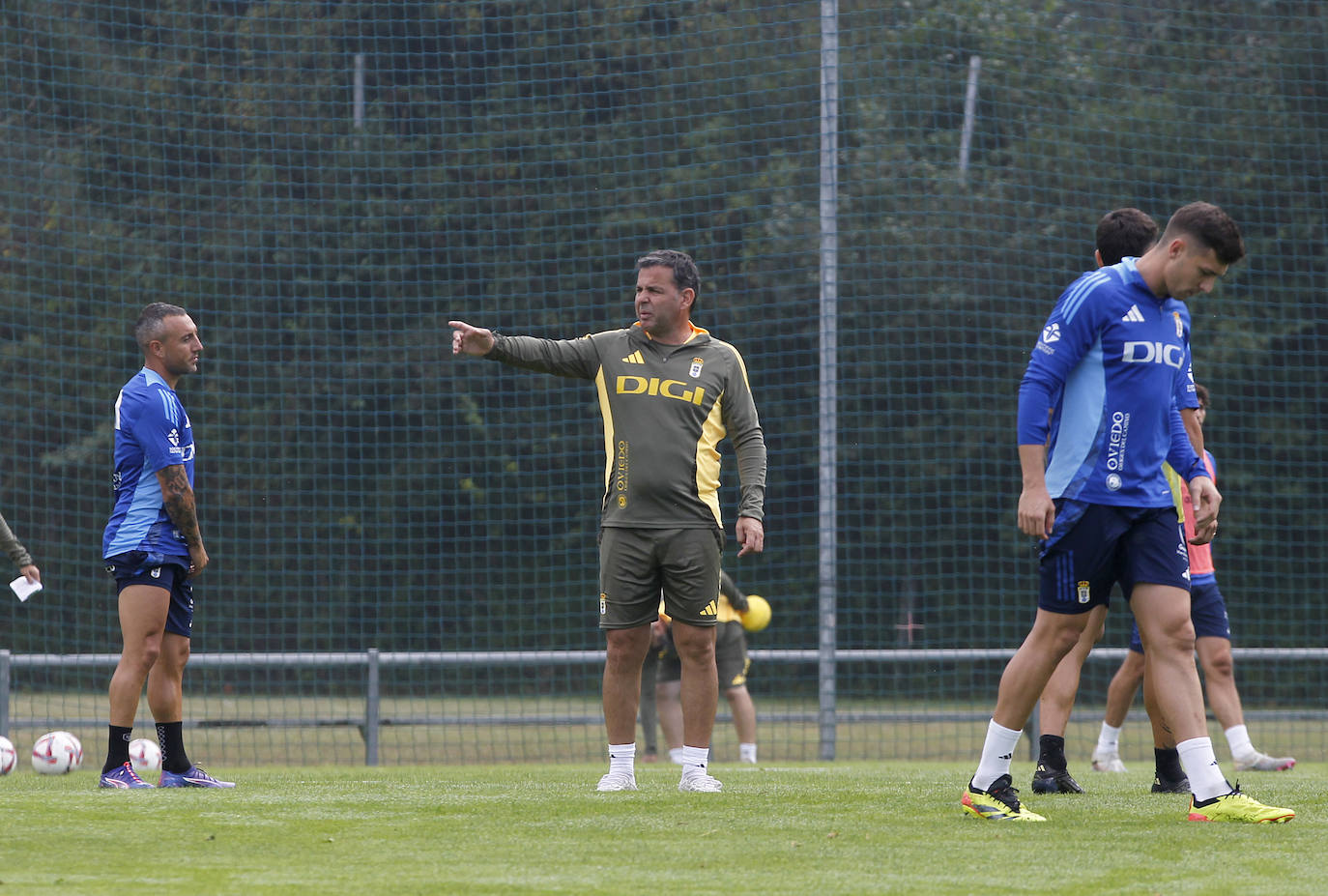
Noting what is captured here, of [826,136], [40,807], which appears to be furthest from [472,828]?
[826,136]

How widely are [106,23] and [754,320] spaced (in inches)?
255

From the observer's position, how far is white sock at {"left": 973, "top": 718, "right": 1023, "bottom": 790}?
4812 millimetres

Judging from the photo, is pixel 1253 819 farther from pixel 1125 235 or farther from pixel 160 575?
pixel 160 575

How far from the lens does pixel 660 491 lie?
5773 millimetres

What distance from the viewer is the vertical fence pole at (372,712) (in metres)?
10.7

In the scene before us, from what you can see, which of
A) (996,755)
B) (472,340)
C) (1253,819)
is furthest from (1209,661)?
(472,340)

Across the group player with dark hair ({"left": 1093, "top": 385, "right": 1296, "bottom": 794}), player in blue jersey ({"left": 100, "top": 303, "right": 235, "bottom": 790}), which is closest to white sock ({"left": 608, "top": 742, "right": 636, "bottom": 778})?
player in blue jersey ({"left": 100, "top": 303, "right": 235, "bottom": 790})

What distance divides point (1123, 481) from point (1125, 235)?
1308mm

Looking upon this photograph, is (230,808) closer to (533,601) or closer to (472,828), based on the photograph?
(472,828)

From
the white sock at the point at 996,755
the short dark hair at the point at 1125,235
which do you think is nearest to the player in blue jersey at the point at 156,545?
the white sock at the point at 996,755

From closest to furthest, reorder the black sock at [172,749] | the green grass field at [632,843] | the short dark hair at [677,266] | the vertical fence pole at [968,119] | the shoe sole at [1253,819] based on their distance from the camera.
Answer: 1. the green grass field at [632,843]
2. the shoe sole at [1253,819]
3. the short dark hair at [677,266]
4. the black sock at [172,749]
5. the vertical fence pole at [968,119]

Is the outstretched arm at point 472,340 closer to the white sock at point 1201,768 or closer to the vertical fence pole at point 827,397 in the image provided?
the white sock at point 1201,768

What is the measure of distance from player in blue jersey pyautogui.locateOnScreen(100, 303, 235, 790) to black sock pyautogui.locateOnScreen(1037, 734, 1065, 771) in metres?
3.23

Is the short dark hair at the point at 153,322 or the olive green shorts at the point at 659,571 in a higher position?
the short dark hair at the point at 153,322
